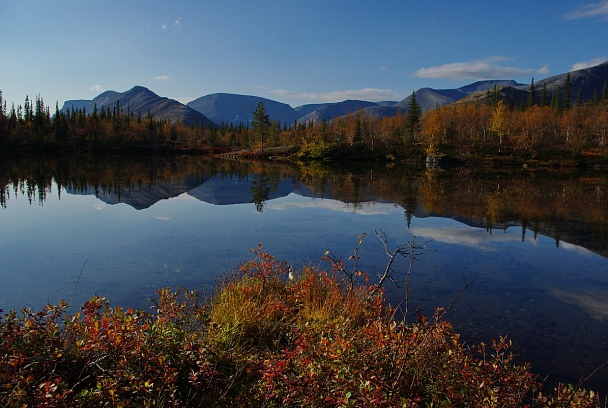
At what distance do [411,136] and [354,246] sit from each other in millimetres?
101703

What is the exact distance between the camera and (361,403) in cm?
458

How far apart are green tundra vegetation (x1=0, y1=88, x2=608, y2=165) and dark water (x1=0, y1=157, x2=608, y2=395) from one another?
70939mm

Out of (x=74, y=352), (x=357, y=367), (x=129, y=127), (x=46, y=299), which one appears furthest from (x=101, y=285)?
(x=129, y=127)

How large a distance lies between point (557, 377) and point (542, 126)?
12346 centimetres

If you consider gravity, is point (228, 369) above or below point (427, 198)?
below

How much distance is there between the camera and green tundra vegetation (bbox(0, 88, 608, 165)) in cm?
10038

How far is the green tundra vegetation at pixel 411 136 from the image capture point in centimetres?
10038

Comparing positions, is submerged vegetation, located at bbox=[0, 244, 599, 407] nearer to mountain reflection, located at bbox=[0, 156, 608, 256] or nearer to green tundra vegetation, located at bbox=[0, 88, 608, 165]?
mountain reflection, located at bbox=[0, 156, 608, 256]

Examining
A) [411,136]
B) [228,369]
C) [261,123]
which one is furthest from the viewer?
[261,123]

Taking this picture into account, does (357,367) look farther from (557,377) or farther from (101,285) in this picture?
(101,285)

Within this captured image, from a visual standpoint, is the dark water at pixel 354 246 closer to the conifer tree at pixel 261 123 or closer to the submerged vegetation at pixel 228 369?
the submerged vegetation at pixel 228 369

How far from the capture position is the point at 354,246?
1808 centimetres

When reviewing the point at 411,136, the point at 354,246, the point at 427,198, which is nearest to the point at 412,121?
the point at 411,136

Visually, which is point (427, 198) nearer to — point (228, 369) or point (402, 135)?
point (228, 369)
